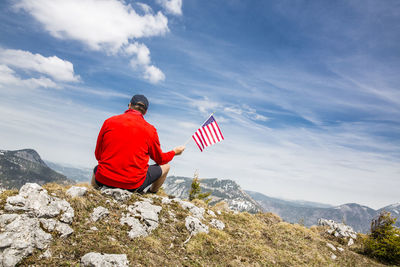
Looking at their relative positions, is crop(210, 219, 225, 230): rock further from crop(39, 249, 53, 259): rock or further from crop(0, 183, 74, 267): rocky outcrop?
crop(39, 249, 53, 259): rock

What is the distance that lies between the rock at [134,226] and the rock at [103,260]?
125 cm

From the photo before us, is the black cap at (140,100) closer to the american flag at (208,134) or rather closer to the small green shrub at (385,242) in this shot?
the american flag at (208,134)

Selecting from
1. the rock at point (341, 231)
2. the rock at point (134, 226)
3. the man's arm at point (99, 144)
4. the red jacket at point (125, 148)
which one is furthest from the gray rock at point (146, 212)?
the rock at point (341, 231)

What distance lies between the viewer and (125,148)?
6.73 metres

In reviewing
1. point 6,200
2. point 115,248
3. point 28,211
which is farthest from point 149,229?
point 6,200

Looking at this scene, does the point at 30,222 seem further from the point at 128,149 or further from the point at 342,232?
the point at 342,232

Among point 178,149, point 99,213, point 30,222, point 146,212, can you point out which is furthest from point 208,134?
point 30,222

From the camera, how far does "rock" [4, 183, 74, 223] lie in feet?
17.6

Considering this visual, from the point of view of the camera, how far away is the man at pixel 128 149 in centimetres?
676

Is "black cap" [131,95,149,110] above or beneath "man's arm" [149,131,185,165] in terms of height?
above

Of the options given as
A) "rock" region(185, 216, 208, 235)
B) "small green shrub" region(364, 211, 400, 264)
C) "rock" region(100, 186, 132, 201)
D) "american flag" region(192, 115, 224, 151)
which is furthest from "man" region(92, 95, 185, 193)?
"small green shrub" region(364, 211, 400, 264)

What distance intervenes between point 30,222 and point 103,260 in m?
1.88

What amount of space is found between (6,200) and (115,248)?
292 cm

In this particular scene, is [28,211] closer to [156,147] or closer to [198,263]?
[156,147]
